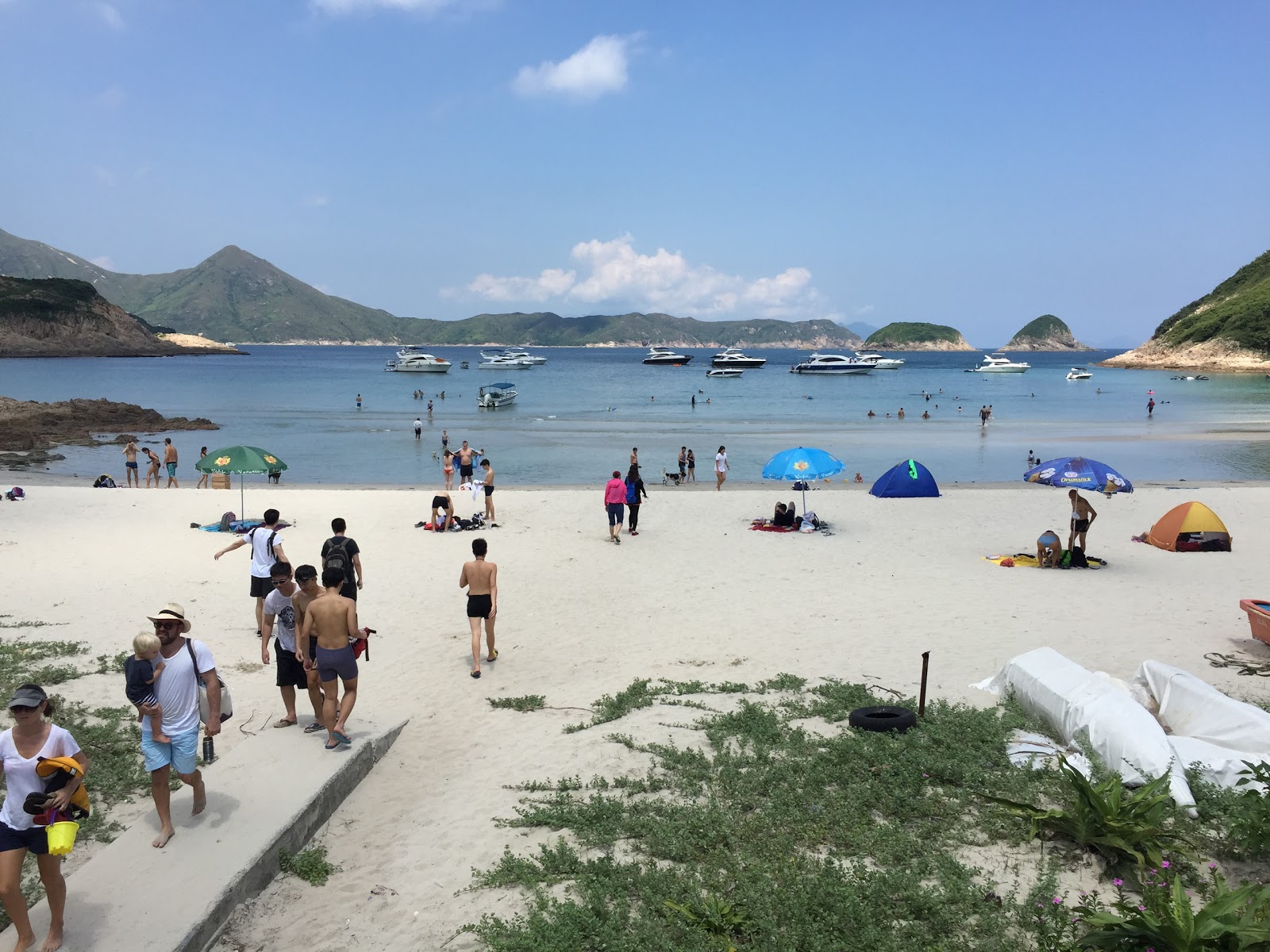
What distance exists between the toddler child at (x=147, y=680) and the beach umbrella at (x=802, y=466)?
1271 cm

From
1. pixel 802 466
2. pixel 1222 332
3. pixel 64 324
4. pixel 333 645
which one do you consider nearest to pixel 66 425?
pixel 802 466

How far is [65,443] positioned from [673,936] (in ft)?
143

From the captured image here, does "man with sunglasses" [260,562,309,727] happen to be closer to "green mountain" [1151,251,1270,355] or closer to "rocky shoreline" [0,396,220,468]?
"rocky shoreline" [0,396,220,468]

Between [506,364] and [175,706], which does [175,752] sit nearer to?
[175,706]

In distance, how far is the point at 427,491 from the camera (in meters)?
23.1

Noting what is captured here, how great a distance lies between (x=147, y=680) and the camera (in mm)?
5156

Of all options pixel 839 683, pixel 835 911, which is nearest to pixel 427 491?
pixel 839 683

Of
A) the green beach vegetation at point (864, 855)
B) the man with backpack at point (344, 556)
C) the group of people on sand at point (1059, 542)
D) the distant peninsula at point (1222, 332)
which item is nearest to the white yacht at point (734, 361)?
the distant peninsula at point (1222, 332)

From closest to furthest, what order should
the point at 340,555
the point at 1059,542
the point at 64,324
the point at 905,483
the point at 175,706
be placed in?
the point at 175,706, the point at 340,555, the point at 1059,542, the point at 905,483, the point at 64,324

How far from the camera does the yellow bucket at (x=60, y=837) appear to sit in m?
4.13

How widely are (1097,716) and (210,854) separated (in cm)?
651

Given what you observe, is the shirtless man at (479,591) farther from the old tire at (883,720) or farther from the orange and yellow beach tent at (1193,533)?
the orange and yellow beach tent at (1193,533)

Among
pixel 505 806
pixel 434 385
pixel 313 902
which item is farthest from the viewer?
pixel 434 385

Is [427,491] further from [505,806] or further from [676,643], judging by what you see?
[505,806]
